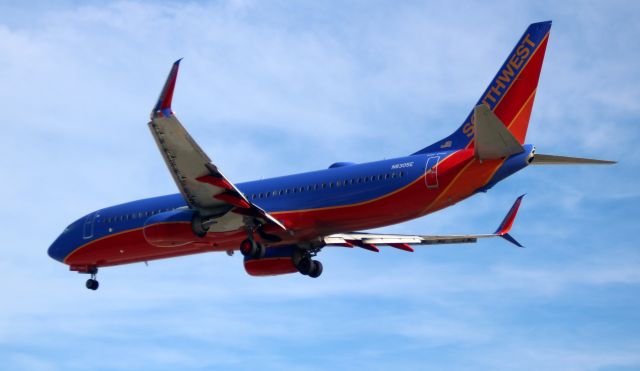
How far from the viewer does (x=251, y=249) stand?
4381cm

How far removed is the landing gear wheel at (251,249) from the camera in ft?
144

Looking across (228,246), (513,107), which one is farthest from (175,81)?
(513,107)

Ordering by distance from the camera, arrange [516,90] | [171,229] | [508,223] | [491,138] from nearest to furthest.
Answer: [491,138] → [516,90] → [171,229] → [508,223]

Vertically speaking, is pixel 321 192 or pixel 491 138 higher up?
pixel 321 192

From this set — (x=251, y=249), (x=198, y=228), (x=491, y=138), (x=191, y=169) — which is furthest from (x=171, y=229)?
(x=491, y=138)

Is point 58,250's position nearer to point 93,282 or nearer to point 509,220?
point 93,282

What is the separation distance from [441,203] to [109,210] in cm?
1684

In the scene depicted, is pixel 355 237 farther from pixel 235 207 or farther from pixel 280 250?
pixel 235 207

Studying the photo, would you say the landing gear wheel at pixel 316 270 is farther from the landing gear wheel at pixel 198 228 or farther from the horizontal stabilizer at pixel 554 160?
the horizontal stabilizer at pixel 554 160

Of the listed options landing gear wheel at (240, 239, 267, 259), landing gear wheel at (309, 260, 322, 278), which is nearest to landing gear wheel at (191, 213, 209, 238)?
landing gear wheel at (240, 239, 267, 259)

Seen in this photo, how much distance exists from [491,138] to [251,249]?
36.5 feet

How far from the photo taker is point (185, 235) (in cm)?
4406

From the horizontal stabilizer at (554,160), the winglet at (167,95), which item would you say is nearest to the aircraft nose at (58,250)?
the winglet at (167,95)

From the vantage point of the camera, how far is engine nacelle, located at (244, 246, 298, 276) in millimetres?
47938
